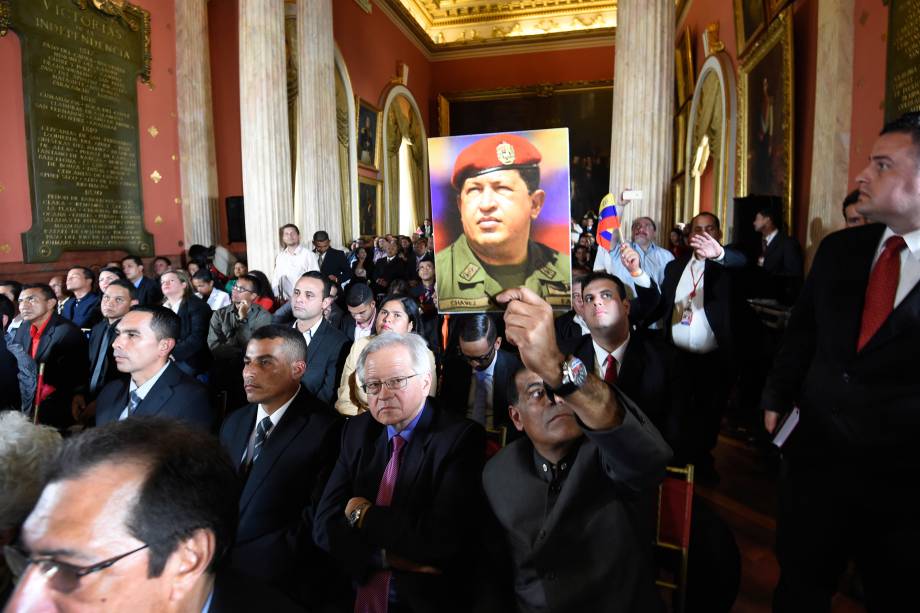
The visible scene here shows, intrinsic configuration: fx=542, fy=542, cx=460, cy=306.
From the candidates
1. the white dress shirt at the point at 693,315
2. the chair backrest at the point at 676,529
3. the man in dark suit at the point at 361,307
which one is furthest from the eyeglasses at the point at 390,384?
the white dress shirt at the point at 693,315

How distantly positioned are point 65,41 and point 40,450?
882 centimetres

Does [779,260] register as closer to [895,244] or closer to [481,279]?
[895,244]

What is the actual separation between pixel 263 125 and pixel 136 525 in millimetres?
7790

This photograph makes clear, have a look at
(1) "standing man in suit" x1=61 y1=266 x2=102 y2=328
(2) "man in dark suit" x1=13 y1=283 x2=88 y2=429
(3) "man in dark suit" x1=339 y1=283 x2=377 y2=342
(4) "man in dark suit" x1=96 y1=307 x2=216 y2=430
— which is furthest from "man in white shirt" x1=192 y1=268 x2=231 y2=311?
(4) "man in dark suit" x1=96 y1=307 x2=216 y2=430

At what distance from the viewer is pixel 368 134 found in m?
13.3

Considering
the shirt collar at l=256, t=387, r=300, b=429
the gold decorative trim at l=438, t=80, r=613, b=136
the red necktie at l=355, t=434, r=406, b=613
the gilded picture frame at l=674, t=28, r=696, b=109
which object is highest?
the gold decorative trim at l=438, t=80, r=613, b=136

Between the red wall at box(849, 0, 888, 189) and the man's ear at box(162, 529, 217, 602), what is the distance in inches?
194

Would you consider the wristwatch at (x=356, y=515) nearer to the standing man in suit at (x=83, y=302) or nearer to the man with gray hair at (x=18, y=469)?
the man with gray hair at (x=18, y=469)

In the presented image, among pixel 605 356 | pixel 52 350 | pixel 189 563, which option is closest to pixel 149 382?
pixel 52 350

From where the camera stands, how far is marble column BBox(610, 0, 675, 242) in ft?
20.0

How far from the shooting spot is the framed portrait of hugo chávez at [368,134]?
12805mm

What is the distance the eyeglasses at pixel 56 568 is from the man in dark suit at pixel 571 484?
837 mm

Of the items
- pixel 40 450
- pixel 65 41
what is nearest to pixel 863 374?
pixel 40 450

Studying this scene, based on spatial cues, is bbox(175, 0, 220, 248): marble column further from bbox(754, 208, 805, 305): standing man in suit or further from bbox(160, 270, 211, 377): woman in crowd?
bbox(754, 208, 805, 305): standing man in suit
